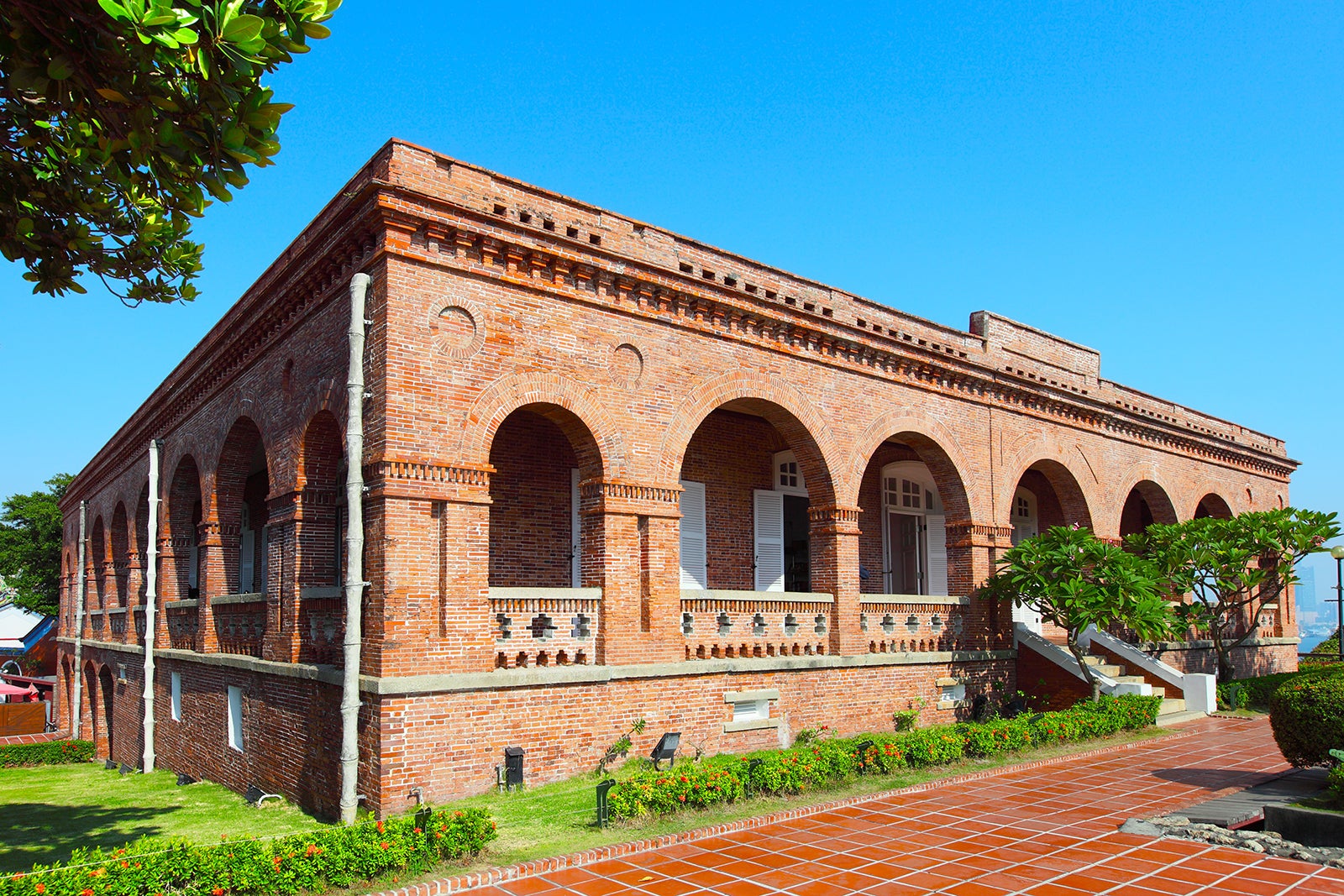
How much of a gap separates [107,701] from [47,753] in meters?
1.64

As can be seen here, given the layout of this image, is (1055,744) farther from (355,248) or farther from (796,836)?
(355,248)

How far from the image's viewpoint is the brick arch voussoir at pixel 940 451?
15422mm

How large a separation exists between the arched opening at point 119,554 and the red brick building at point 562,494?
10.9 feet

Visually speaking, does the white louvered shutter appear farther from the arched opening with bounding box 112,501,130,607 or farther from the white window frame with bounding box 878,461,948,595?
the arched opening with bounding box 112,501,130,607

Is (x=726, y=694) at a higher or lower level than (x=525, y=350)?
lower

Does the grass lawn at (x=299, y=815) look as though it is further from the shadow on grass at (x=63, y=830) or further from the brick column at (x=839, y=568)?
the brick column at (x=839, y=568)

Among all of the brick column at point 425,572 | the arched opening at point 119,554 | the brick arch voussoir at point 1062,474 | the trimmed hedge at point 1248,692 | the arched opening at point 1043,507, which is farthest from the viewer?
the arched opening at point 119,554

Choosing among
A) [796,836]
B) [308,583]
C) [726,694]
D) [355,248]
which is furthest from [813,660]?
[355,248]

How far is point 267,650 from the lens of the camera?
12641mm

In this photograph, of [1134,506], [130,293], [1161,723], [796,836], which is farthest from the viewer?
[1134,506]

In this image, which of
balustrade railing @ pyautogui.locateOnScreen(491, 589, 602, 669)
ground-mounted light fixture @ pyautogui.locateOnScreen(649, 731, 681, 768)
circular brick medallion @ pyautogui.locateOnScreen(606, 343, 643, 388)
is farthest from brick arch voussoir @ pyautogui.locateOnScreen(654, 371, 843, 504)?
ground-mounted light fixture @ pyautogui.locateOnScreen(649, 731, 681, 768)

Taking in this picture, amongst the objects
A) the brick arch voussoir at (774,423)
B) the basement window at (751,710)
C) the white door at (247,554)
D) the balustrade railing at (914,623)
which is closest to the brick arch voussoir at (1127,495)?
the balustrade railing at (914,623)

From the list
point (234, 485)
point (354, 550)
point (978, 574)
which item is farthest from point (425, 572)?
point (978, 574)

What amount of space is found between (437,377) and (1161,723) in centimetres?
1320
